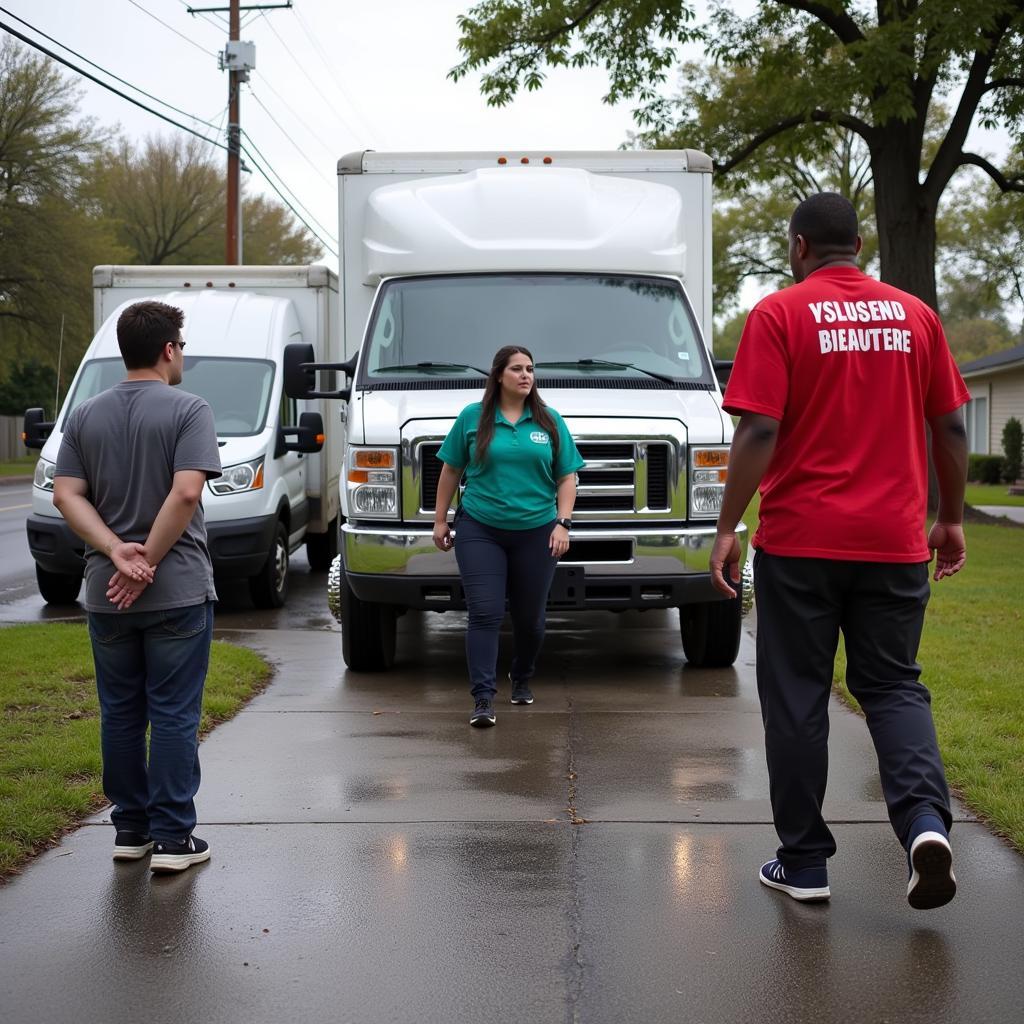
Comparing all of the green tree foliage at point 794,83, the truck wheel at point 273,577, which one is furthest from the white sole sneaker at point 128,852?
the green tree foliage at point 794,83

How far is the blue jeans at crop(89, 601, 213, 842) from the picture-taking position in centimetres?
486

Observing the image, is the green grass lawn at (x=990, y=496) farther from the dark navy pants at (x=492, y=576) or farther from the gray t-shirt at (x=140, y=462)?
the gray t-shirt at (x=140, y=462)

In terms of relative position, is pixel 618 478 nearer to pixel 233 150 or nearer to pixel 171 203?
pixel 233 150

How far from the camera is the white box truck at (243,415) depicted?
11414 millimetres

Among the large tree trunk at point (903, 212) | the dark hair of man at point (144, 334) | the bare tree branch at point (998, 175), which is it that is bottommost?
the dark hair of man at point (144, 334)

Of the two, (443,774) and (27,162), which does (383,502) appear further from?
(27,162)

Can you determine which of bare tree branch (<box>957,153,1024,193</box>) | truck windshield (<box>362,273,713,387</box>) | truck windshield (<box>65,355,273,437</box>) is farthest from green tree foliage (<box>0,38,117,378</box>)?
truck windshield (<box>362,273,713,387</box>)

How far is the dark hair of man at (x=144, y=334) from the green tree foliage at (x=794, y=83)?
1599cm

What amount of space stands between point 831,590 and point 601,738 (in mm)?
2732

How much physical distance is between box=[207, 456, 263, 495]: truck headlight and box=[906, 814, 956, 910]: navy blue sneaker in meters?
8.02

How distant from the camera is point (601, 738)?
698 centimetres

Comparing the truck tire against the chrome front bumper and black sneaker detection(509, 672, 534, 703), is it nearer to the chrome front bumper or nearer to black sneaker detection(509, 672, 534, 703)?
the chrome front bumper

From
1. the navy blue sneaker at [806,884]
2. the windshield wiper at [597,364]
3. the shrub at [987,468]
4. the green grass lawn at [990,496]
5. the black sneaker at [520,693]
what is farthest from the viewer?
the shrub at [987,468]

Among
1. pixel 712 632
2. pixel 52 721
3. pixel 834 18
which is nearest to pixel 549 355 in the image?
pixel 712 632
